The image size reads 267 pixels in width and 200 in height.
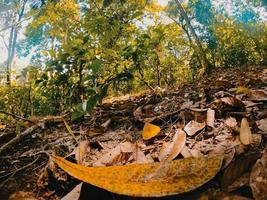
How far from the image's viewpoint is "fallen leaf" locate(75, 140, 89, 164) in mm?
1552

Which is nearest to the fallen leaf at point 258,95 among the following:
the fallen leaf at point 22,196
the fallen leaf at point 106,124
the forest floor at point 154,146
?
the forest floor at point 154,146

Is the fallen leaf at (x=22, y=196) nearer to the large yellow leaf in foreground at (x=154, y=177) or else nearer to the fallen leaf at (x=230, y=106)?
the large yellow leaf in foreground at (x=154, y=177)

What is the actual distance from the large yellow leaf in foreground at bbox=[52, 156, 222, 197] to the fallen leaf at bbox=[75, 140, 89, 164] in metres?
0.33

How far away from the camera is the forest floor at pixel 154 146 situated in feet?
3.26

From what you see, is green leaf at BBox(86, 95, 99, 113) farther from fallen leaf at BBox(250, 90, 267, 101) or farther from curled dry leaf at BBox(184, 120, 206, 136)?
fallen leaf at BBox(250, 90, 267, 101)

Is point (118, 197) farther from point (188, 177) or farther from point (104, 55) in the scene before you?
point (104, 55)

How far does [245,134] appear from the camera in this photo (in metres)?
1.29

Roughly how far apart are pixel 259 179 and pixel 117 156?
2.33 ft

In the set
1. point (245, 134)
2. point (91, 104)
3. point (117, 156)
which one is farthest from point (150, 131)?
point (245, 134)

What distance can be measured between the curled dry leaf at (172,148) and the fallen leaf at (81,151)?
1.30ft

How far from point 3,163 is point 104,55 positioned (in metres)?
1.55

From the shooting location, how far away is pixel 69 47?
2.76m

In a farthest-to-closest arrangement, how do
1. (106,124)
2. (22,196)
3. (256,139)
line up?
(106,124)
(22,196)
(256,139)

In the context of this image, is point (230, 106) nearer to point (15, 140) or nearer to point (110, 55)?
point (15, 140)
